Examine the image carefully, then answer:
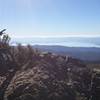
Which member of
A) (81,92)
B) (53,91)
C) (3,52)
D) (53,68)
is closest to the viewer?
(53,91)

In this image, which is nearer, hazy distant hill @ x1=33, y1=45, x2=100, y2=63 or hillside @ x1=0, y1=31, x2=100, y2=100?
hillside @ x1=0, y1=31, x2=100, y2=100

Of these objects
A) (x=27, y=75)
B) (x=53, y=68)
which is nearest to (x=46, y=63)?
(x=53, y=68)

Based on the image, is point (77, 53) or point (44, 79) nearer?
point (44, 79)

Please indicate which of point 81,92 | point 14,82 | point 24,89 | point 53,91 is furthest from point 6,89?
point 81,92

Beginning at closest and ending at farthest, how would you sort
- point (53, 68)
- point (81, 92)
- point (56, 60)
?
1. point (81, 92)
2. point (53, 68)
3. point (56, 60)

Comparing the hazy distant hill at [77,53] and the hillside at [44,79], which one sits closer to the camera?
the hillside at [44,79]

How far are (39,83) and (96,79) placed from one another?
2804 mm

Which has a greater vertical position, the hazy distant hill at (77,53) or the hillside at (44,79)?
the hillside at (44,79)

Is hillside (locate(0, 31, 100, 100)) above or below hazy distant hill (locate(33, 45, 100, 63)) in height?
above

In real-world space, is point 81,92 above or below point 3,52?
below

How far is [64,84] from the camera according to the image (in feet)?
34.3

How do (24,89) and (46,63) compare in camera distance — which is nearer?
(24,89)

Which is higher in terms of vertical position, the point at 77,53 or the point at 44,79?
the point at 44,79

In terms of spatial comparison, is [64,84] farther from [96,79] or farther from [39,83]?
[96,79]
